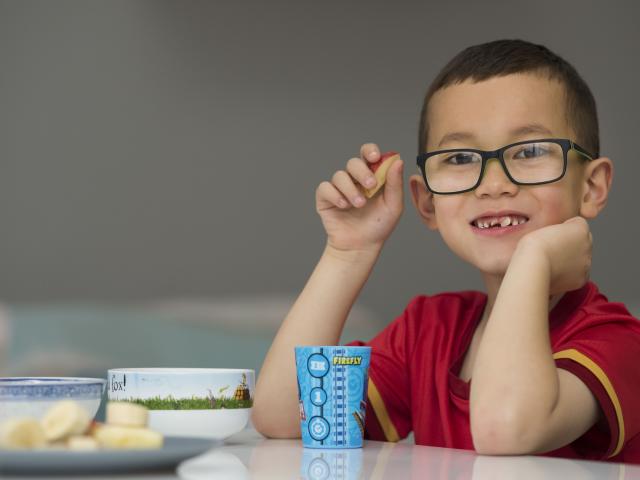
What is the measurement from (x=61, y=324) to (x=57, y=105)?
1.99 feet

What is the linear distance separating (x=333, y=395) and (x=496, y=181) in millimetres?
414

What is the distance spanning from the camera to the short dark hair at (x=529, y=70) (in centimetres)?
128

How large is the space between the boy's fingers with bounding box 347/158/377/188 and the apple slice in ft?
0.05

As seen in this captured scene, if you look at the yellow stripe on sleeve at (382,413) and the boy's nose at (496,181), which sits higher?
the boy's nose at (496,181)

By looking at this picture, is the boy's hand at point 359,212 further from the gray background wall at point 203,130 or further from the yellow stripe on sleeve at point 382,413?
the gray background wall at point 203,130

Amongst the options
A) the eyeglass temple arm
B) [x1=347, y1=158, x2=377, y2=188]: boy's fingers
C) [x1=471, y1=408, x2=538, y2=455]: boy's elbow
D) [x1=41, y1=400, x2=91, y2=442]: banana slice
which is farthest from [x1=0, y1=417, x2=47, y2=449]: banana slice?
the eyeglass temple arm

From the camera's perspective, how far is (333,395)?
0.92 meters

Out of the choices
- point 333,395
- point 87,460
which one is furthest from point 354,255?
point 87,460

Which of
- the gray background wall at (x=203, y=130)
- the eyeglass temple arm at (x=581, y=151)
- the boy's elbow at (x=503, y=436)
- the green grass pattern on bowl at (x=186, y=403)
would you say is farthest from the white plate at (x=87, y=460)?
the gray background wall at (x=203, y=130)

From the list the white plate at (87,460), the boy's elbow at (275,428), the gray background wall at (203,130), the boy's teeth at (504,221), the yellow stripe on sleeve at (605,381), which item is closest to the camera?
the white plate at (87,460)

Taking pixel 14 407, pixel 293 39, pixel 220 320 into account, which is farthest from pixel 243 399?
pixel 293 39

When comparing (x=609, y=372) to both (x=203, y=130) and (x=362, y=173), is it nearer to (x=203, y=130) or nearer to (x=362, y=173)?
(x=362, y=173)

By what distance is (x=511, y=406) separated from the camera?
912 mm

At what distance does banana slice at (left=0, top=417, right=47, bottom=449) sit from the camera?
595mm
